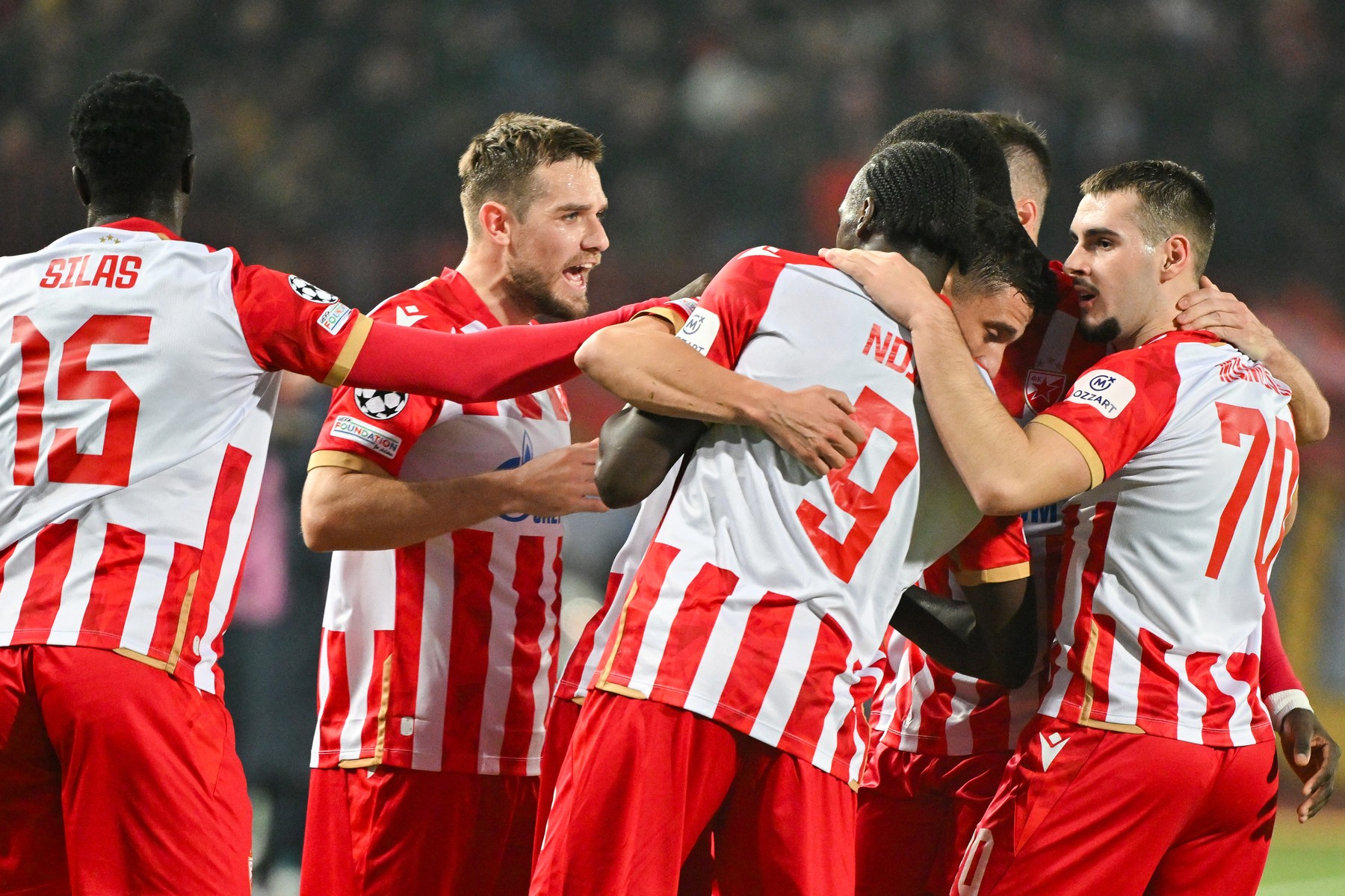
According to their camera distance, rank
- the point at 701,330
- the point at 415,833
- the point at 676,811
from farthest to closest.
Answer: the point at 415,833 → the point at 701,330 → the point at 676,811

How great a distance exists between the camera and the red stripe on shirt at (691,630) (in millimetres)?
2342

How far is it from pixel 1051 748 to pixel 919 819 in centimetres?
62

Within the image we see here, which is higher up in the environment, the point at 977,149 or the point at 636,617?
the point at 977,149

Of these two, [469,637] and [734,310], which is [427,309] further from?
[734,310]

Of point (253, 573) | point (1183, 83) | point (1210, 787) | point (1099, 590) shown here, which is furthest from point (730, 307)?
point (1183, 83)

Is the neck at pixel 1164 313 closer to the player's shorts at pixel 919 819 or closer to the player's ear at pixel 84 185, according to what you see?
the player's shorts at pixel 919 819

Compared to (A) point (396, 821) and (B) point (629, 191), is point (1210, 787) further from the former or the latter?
(B) point (629, 191)

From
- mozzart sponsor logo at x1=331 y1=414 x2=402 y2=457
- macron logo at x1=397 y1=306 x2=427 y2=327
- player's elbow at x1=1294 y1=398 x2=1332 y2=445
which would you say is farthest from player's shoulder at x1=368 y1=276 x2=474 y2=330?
player's elbow at x1=1294 y1=398 x2=1332 y2=445

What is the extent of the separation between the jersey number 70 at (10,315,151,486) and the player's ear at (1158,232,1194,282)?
2355 mm

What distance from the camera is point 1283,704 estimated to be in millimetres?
3395

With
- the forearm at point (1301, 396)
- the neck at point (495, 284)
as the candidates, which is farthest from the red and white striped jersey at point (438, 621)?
the forearm at point (1301, 396)

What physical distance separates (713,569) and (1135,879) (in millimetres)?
1284

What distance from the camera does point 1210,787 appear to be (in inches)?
116

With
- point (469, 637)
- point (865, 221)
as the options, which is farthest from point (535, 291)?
point (865, 221)
